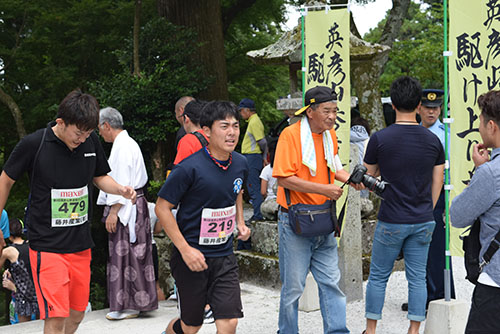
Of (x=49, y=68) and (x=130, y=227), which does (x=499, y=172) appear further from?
(x=49, y=68)

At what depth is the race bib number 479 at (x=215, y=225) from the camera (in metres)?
3.83

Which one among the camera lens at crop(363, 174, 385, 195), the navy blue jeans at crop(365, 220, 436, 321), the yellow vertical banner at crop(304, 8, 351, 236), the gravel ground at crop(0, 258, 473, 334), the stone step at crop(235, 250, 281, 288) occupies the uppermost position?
the yellow vertical banner at crop(304, 8, 351, 236)

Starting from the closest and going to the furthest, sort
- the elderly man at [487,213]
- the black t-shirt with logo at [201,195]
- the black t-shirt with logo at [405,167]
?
the elderly man at [487,213] → the black t-shirt with logo at [201,195] → the black t-shirt with logo at [405,167]

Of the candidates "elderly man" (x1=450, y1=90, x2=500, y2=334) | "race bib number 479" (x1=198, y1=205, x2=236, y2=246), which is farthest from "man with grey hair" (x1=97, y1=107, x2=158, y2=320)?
"elderly man" (x1=450, y1=90, x2=500, y2=334)

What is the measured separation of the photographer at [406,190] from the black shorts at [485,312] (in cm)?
163

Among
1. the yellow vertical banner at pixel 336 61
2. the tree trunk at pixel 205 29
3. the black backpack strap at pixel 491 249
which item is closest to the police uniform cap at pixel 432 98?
the yellow vertical banner at pixel 336 61

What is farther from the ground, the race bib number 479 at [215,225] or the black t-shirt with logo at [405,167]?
the black t-shirt with logo at [405,167]

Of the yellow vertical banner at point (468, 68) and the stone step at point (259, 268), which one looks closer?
the yellow vertical banner at point (468, 68)

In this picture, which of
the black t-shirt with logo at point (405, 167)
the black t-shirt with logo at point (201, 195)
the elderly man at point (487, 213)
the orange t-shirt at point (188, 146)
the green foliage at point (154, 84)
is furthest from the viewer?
the green foliage at point (154, 84)

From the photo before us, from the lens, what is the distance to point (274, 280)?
6938mm

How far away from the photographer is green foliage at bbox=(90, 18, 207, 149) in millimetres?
10234

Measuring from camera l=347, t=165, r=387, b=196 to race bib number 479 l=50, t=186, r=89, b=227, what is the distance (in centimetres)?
181

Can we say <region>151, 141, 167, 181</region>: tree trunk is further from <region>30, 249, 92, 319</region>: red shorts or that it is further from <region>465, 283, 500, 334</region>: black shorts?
<region>465, 283, 500, 334</region>: black shorts

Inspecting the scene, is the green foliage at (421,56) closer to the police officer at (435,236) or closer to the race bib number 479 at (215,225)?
the police officer at (435,236)
